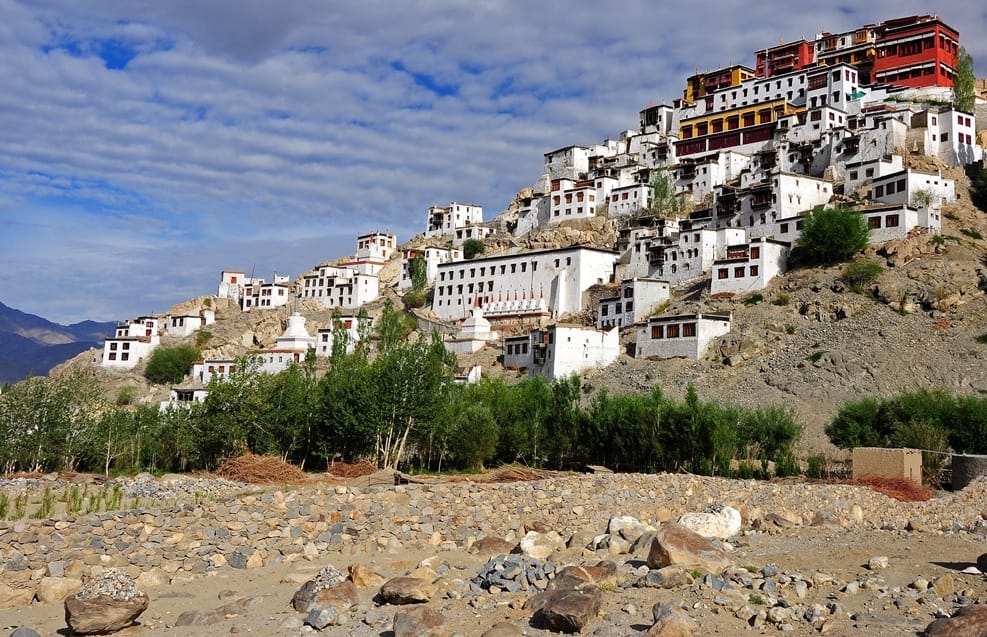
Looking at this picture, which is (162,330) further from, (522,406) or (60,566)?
(60,566)

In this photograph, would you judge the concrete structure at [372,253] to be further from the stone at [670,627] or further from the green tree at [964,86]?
the stone at [670,627]

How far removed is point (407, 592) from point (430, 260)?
7442 centimetres

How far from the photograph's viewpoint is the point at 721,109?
8531 cm

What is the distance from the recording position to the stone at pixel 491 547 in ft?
61.9

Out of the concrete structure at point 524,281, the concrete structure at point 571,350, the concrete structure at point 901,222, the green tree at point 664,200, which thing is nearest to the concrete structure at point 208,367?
the concrete structure at point 524,281

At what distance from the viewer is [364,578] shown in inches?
617

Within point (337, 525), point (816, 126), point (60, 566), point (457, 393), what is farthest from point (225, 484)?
point (816, 126)

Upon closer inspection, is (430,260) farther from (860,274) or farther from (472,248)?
(860,274)

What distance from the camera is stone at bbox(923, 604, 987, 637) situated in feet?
37.7

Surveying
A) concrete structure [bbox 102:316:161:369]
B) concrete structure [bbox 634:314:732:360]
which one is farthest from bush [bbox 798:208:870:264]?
concrete structure [bbox 102:316:161:369]

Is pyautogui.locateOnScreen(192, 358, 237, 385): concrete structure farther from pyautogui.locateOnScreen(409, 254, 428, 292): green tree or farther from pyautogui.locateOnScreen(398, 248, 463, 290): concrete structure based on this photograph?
pyautogui.locateOnScreen(398, 248, 463, 290): concrete structure

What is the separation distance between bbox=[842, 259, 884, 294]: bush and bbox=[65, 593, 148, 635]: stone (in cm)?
4903

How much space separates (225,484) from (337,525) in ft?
27.9

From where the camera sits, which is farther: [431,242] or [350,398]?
[431,242]
